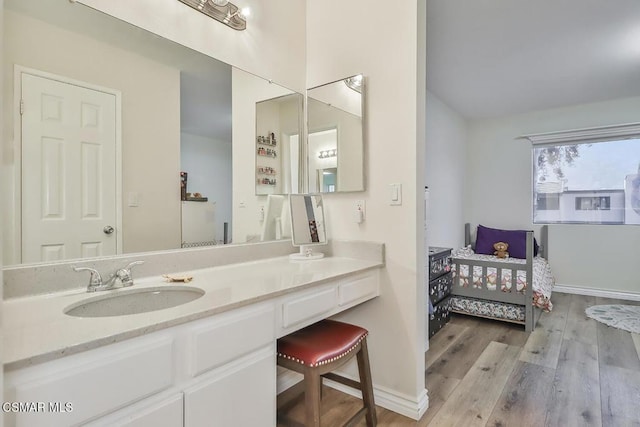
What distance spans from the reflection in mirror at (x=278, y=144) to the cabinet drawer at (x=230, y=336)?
963 millimetres

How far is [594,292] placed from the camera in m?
4.27

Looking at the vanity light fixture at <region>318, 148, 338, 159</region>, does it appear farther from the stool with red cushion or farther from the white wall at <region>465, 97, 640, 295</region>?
the white wall at <region>465, 97, 640, 295</region>

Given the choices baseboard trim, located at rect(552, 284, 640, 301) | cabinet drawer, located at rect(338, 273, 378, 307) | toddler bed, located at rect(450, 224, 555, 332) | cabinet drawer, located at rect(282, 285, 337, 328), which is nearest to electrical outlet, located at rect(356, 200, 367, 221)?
cabinet drawer, located at rect(338, 273, 378, 307)

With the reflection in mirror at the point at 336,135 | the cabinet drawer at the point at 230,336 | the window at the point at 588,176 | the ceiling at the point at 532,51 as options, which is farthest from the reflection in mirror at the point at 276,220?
the window at the point at 588,176

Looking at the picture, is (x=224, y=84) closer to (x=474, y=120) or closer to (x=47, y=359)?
(x=47, y=359)

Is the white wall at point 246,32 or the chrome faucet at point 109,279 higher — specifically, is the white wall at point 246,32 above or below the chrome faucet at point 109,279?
above

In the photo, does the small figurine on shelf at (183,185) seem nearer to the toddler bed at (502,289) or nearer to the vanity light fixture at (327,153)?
the vanity light fixture at (327,153)

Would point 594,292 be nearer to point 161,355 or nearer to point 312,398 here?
point 312,398

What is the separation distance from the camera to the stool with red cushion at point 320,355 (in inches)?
53.1

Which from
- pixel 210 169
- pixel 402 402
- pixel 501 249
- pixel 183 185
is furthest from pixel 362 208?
pixel 501 249

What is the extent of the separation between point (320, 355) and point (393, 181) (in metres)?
0.98

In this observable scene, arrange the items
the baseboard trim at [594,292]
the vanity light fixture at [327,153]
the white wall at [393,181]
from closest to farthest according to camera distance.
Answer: the white wall at [393,181] < the vanity light fixture at [327,153] < the baseboard trim at [594,292]

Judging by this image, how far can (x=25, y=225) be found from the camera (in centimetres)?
115

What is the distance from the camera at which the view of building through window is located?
4.15 m
